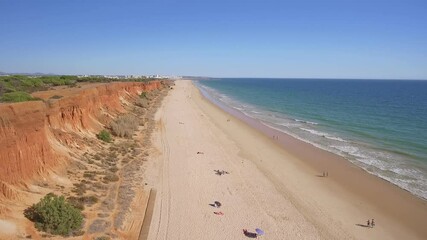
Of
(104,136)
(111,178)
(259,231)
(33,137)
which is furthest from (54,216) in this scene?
(104,136)

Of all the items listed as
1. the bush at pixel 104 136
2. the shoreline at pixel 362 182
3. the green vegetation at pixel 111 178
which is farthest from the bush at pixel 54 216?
the shoreline at pixel 362 182

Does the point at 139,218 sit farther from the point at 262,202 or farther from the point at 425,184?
the point at 425,184

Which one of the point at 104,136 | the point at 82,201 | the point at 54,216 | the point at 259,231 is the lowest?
the point at 259,231

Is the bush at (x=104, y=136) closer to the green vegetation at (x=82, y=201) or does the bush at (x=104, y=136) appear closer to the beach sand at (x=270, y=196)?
the beach sand at (x=270, y=196)

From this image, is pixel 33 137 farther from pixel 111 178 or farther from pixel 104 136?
pixel 104 136

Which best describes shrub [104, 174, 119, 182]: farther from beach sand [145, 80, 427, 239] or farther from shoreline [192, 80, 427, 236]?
shoreline [192, 80, 427, 236]

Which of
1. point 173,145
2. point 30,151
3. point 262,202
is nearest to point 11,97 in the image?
point 30,151
